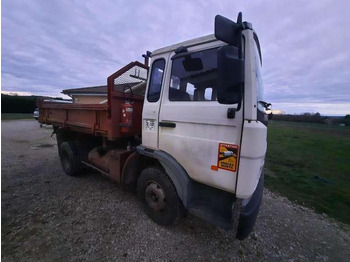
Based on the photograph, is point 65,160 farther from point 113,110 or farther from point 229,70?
point 229,70

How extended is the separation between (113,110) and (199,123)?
5.23 feet

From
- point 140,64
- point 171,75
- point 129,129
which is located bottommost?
point 129,129

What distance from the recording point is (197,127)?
2.30 meters

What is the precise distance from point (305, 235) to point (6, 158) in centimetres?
829

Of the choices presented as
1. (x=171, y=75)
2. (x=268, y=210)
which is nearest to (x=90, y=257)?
(x=171, y=75)

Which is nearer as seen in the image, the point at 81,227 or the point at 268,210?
the point at 81,227

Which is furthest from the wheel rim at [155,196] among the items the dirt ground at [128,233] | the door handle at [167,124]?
the door handle at [167,124]

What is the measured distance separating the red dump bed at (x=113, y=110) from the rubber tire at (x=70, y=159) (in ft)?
1.83

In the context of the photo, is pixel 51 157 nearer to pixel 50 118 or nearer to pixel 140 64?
pixel 50 118

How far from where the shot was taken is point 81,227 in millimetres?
2779

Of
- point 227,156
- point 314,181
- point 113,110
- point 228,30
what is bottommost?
point 314,181

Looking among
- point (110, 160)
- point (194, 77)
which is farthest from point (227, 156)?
point (110, 160)

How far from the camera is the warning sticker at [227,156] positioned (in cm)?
202

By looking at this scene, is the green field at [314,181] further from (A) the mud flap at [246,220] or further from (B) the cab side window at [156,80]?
(B) the cab side window at [156,80]
